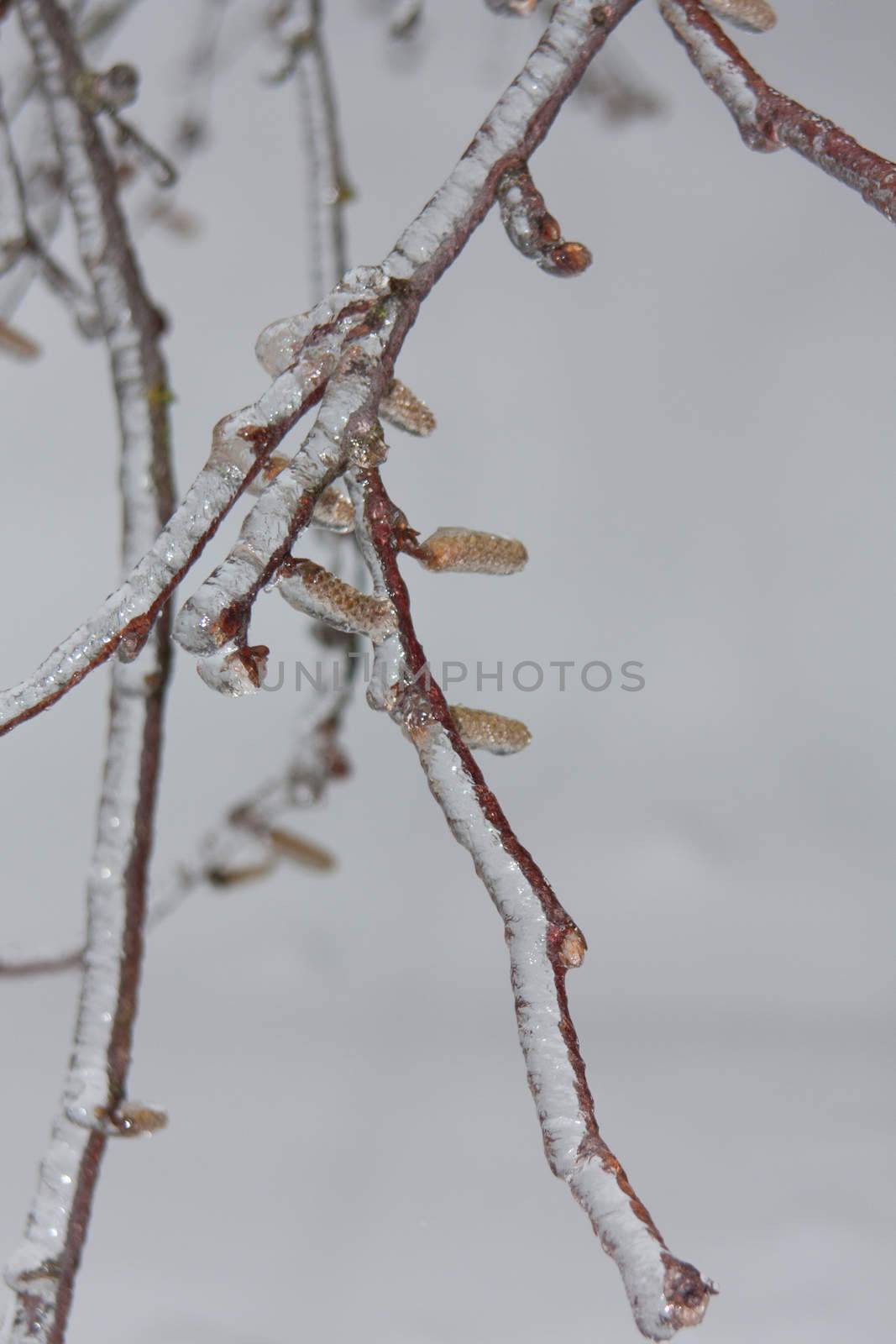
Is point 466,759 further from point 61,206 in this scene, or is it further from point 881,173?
point 61,206

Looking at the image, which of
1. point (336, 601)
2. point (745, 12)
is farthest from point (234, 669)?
point (745, 12)

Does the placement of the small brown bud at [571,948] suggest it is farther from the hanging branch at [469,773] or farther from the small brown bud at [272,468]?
the small brown bud at [272,468]

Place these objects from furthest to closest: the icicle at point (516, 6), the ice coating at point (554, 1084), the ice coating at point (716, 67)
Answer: the icicle at point (516, 6) → the ice coating at point (716, 67) → the ice coating at point (554, 1084)

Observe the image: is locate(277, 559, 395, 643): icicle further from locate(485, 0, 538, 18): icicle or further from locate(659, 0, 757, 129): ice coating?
locate(485, 0, 538, 18): icicle

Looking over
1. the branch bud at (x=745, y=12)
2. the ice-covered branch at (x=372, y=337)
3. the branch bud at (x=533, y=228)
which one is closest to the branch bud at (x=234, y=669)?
the ice-covered branch at (x=372, y=337)

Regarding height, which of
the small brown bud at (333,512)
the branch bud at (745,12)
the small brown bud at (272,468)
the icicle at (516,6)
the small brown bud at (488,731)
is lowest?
the small brown bud at (488,731)

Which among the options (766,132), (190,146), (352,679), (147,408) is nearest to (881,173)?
(766,132)

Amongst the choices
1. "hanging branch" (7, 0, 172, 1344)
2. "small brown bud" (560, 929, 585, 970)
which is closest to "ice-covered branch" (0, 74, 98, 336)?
"hanging branch" (7, 0, 172, 1344)
